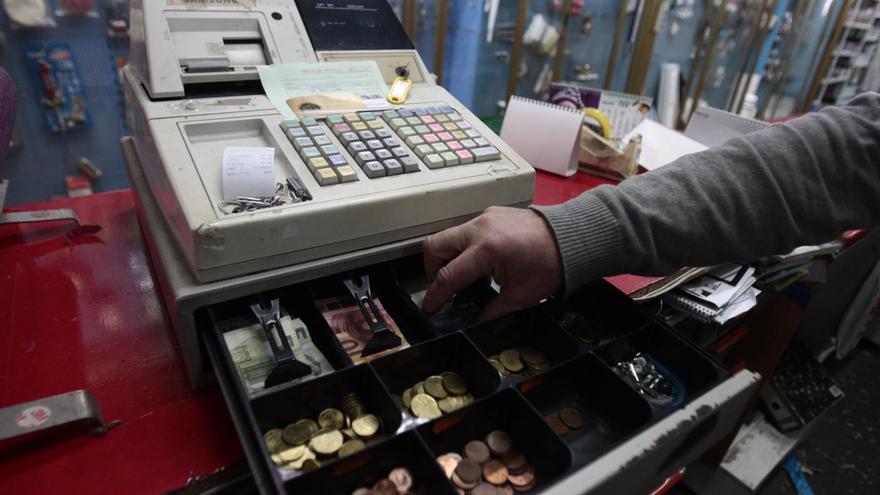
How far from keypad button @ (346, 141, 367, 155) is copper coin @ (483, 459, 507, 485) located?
44cm

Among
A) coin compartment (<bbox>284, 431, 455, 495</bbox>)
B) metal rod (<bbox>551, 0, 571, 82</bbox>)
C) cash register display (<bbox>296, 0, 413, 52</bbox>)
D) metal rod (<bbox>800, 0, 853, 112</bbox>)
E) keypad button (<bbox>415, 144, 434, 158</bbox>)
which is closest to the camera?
coin compartment (<bbox>284, 431, 455, 495</bbox>)

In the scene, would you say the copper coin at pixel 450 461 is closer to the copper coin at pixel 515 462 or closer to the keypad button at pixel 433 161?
the copper coin at pixel 515 462

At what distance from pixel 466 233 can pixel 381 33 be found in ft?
1.74

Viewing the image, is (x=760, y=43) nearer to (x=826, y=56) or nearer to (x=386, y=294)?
(x=826, y=56)

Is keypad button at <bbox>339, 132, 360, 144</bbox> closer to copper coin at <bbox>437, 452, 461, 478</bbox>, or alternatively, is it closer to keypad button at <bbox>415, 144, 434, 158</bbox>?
keypad button at <bbox>415, 144, 434, 158</bbox>

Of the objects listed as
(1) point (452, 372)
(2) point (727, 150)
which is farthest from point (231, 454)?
(2) point (727, 150)

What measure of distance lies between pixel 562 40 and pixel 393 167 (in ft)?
7.08

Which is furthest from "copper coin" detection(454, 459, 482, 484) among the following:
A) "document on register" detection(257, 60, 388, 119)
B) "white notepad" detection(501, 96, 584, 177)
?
"white notepad" detection(501, 96, 584, 177)

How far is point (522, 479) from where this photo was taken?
0.52m

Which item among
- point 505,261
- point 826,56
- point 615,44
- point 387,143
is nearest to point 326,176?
point 387,143

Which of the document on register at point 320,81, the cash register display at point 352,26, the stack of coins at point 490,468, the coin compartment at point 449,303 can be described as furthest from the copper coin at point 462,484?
the cash register display at point 352,26

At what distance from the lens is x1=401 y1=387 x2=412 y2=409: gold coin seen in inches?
22.9

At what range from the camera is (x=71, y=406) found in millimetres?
A: 534

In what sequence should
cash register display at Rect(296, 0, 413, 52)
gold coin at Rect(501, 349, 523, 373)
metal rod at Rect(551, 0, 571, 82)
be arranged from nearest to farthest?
gold coin at Rect(501, 349, 523, 373)
cash register display at Rect(296, 0, 413, 52)
metal rod at Rect(551, 0, 571, 82)
